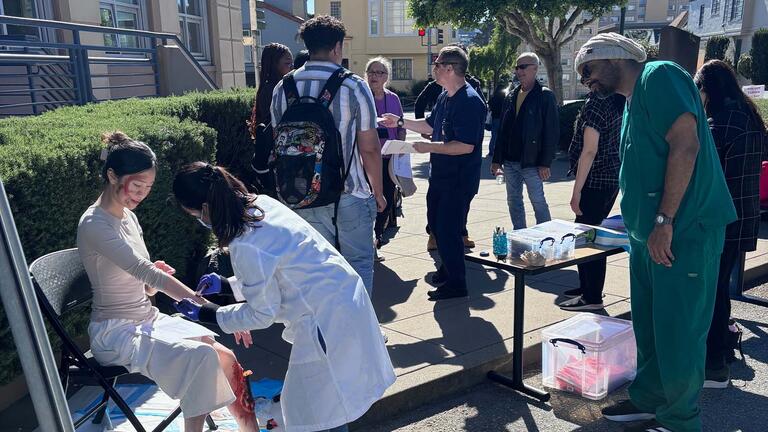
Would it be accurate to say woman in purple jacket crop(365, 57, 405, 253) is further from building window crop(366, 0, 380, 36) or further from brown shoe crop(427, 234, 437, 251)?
building window crop(366, 0, 380, 36)

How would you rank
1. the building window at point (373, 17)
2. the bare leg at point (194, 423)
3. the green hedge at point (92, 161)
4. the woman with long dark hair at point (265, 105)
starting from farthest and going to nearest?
the building window at point (373, 17) → the woman with long dark hair at point (265, 105) → the green hedge at point (92, 161) → the bare leg at point (194, 423)

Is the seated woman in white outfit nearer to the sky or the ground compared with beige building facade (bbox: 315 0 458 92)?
nearer to the ground

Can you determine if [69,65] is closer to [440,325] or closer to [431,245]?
[431,245]

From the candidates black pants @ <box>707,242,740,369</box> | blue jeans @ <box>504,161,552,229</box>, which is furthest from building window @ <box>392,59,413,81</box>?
black pants @ <box>707,242,740,369</box>

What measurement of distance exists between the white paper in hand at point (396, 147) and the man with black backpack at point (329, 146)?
888 mm

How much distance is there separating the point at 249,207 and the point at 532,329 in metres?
2.80

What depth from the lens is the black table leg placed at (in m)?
3.90

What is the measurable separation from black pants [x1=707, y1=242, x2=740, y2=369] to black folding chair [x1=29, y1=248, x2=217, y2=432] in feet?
9.98

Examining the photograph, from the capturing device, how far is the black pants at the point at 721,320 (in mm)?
4129

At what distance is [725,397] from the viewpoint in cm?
399

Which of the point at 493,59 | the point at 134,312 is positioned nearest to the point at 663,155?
the point at 134,312

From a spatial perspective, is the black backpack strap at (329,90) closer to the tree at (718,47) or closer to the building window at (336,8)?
the tree at (718,47)

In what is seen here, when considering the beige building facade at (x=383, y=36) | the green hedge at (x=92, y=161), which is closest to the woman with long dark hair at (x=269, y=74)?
the green hedge at (x=92, y=161)

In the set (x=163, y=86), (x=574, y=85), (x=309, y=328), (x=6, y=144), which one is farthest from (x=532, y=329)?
(x=574, y=85)
